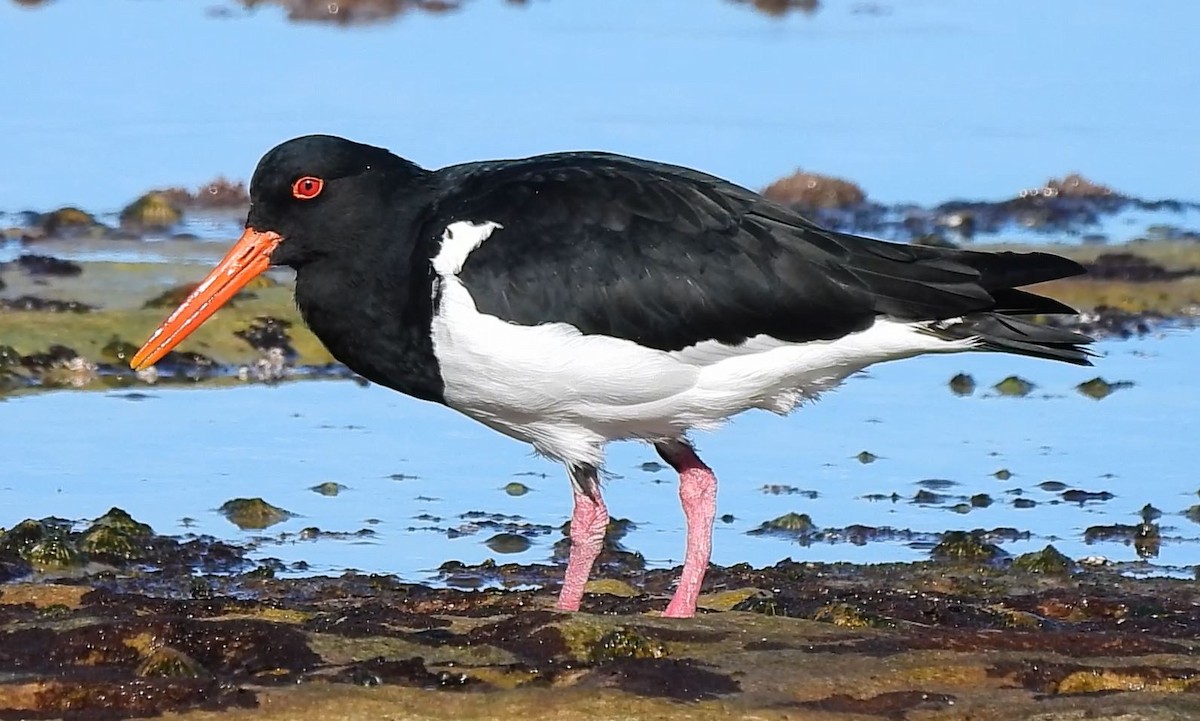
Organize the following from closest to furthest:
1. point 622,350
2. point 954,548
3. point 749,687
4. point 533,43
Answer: point 749,687
point 622,350
point 954,548
point 533,43

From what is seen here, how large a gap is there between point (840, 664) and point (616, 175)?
1.78 m

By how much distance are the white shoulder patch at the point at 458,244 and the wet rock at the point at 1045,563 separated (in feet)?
7.51

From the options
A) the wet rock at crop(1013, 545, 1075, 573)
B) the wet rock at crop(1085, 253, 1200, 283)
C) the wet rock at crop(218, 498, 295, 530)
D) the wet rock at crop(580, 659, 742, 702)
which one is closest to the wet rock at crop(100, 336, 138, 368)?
the wet rock at crop(218, 498, 295, 530)

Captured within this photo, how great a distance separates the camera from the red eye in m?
6.70

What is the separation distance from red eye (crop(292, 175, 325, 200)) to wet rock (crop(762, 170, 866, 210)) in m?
6.81

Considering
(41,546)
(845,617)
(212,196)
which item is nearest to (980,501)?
(845,617)

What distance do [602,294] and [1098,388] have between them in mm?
4285

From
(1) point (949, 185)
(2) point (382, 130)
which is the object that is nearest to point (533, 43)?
(2) point (382, 130)

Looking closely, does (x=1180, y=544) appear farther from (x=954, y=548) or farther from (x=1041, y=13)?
(x=1041, y=13)

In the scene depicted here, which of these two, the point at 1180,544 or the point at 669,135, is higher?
the point at 669,135

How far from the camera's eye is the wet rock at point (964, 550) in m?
7.84

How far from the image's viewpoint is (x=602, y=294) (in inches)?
251

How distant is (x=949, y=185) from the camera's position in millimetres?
14336

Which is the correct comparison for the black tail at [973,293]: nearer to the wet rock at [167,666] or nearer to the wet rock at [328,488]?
the wet rock at [167,666]
